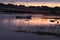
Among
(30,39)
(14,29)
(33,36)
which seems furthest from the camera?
(14,29)

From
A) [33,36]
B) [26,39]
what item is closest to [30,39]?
[26,39]

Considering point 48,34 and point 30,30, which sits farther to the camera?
point 30,30

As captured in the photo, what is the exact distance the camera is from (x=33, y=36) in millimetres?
21047

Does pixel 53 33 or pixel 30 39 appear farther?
pixel 53 33

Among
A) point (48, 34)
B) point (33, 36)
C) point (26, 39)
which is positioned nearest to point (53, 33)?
point (48, 34)

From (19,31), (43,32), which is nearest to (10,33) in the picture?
(19,31)

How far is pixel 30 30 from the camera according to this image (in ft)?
77.7

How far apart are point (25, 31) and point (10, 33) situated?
161 centimetres

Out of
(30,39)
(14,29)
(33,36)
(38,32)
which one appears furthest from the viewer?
(14,29)

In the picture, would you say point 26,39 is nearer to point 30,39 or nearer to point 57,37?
point 30,39

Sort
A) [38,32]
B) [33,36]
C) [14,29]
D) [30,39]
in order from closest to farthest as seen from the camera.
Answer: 1. [30,39]
2. [33,36]
3. [38,32]
4. [14,29]

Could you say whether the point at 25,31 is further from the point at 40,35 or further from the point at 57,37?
the point at 57,37

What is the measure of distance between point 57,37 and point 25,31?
11.8 feet

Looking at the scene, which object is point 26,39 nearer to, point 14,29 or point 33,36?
point 33,36
